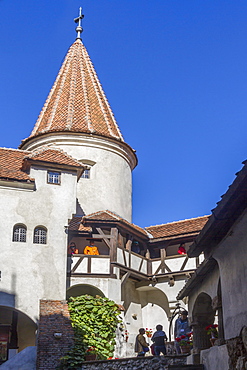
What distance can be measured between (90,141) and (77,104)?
10.4 ft

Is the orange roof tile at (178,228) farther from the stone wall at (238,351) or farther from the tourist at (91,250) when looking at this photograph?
the stone wall at (238,351)

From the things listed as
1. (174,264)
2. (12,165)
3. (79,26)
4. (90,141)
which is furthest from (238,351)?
(79,26)

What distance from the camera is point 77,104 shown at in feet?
99.8

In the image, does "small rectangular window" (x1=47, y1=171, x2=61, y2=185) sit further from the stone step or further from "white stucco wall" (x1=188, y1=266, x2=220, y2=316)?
the stone step

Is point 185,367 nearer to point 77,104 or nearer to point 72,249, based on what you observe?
point 72,249

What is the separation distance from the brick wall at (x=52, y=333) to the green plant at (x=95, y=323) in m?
0.53

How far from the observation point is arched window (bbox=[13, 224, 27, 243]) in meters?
22.1

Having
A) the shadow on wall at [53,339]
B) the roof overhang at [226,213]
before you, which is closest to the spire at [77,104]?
the shadow on wall at [53,339]

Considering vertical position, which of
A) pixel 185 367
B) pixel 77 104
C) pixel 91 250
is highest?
pixel 77 104

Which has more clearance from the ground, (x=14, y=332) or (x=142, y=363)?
(x=14, y=332)

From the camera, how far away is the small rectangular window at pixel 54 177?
2345 centimetres

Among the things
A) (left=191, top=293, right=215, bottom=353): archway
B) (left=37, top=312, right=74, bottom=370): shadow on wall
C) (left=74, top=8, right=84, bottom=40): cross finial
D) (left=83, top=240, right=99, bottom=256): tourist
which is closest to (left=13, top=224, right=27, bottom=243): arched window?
(left=83, top=240, right=99, bottom=256): tourist

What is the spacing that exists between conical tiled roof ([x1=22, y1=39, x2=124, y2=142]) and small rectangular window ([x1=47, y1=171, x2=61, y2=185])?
5.07 meters

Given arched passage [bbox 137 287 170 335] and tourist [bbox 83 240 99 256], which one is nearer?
tourist [bbox 83 240 99 256]
